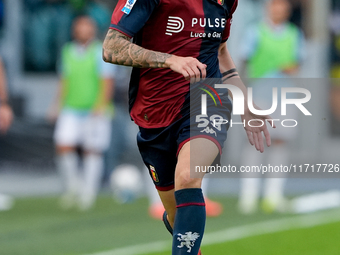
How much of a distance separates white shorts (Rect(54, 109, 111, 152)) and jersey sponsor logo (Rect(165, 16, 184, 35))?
5143 mm

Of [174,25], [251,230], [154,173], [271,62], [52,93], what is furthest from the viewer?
[52,93]

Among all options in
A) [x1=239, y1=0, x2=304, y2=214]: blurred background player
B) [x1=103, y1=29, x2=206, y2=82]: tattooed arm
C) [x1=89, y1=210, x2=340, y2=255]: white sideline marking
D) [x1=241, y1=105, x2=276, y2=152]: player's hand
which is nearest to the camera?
[x1=103, y1=29, x2=206, y2=82]: tattooed arm

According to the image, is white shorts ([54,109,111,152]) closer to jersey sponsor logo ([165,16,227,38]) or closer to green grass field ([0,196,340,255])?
green grass field ([0,196,340,255])

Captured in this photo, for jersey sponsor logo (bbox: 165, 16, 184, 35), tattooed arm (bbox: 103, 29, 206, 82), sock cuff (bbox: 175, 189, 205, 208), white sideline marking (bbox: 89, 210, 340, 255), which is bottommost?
white sideline marking (bbox: 89, 210, 340, 255)

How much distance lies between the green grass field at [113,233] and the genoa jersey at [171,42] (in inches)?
83.8

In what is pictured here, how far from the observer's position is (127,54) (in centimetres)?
407

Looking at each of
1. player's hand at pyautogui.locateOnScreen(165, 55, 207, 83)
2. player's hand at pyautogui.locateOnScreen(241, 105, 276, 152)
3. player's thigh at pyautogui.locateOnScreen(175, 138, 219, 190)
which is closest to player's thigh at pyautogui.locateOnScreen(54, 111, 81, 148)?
player's hand at pyautogui.locateOnScreen(241, 105, 276, 152)

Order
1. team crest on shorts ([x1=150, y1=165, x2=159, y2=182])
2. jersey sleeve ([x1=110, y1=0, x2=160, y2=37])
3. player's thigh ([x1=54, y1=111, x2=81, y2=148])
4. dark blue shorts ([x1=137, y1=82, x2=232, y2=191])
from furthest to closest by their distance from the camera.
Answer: player's thigh ([x1=54, y1=111, x2=81, y2=148]), team crest on shorts ([x1=150, y1=165, x2=159, y2=182]), dark blue shorts ([x1=137, y1=82, x2=232, y2=191]), jersey sleeve ([x1=110, y1=0, x2=160, y2=37])

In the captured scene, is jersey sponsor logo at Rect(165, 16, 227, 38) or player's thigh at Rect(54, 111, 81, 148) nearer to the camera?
jersey sponsor logo at Rect(165, 16, 227, 38)

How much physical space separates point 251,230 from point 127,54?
384 centimetres

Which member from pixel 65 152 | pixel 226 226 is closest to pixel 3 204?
pixel 65 152

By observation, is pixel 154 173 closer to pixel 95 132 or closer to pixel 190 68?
pixel 190 68

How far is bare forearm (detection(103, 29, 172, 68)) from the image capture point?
13.2 ft

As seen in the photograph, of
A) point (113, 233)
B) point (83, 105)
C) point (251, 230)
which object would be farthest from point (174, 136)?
point (83, 105)
